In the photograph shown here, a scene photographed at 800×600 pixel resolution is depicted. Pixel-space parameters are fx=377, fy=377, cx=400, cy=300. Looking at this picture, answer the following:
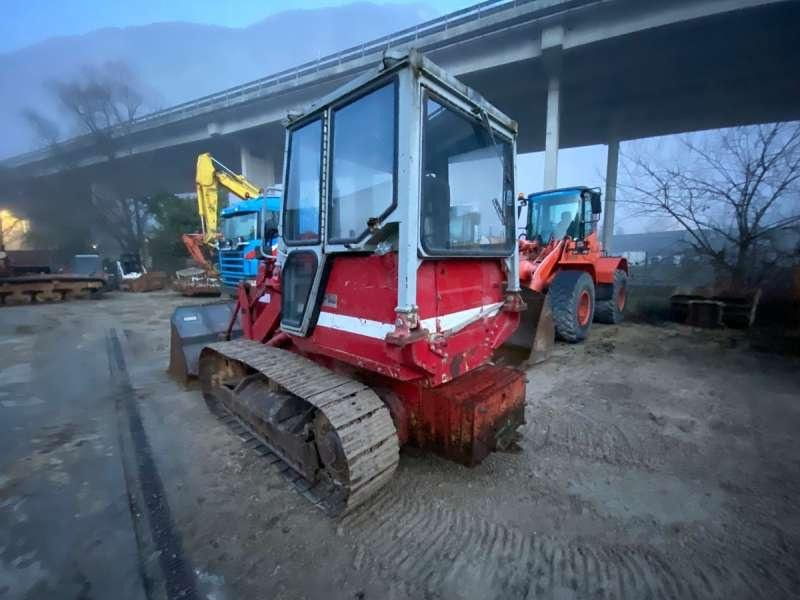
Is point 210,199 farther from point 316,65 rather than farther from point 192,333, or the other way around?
point 192,333

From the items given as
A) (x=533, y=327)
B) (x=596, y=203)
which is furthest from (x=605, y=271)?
(x=533, y=327)

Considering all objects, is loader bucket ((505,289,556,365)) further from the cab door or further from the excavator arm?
the excavator arm

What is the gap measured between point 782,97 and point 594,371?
20341 millimetres

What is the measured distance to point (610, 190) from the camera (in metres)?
20.5

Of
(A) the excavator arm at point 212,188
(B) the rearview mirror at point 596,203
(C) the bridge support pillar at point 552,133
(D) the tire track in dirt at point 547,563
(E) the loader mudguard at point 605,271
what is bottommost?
(D) the tire track in dirt at point 547,563

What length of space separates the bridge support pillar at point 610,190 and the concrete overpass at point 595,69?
0.09m

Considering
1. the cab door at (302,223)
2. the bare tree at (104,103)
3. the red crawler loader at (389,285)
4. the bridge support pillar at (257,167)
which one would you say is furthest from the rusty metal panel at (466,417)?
the bare tree at (104,103)

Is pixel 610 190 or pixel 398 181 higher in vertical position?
pixel 610 190

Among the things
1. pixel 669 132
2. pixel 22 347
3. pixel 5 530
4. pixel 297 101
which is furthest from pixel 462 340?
pixel 669 132

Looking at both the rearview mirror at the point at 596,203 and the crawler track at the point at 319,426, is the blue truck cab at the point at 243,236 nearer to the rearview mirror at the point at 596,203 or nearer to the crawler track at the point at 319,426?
the rearview mirror at the point at 596,203

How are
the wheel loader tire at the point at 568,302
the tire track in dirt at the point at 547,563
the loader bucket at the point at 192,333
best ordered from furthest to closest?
the wheel loader tire at the point at 568,302, the loader bucket at the point at 192,333, the tire track in dirt at the point at 547,563

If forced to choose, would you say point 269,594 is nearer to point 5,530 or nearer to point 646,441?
point 5,530

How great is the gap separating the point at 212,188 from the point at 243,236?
3.91 metres

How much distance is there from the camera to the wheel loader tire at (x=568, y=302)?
6.22 meters
